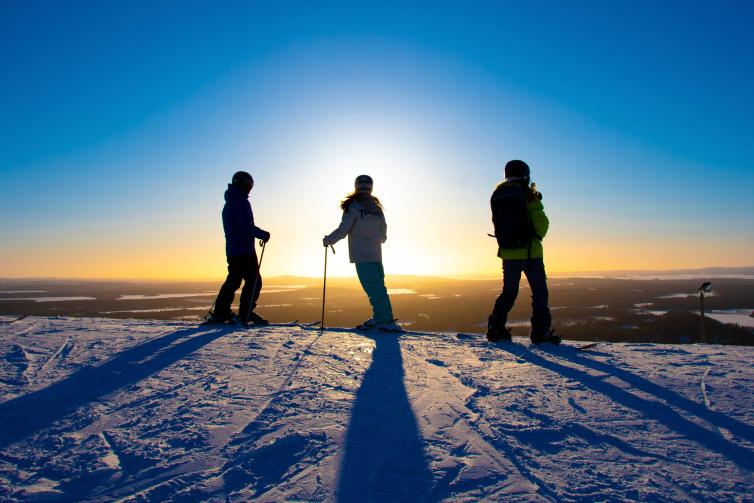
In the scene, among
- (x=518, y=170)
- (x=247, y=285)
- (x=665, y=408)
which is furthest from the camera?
(x=247, y=285)

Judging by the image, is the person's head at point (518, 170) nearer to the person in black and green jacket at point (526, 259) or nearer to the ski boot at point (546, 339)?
the person in black and green jacket at point (526, 259)

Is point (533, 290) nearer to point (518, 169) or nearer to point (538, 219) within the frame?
point (538, 219)

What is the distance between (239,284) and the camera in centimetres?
736

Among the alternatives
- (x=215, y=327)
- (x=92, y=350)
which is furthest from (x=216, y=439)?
(x=215, y=327)

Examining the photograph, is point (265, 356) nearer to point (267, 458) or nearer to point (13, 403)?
point (13, 403)

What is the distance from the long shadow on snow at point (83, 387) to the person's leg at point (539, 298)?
4469 mm

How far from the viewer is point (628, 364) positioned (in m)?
4.13

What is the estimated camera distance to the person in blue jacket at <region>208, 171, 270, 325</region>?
23.9 feet

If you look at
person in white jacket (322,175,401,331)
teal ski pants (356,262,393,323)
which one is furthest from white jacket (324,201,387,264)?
teal ski pants (356,262,393,323)

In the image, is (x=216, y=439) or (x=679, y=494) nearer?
(x=679, y=494)

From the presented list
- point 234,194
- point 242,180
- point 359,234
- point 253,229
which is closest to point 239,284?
point 253,229

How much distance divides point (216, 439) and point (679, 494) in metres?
2.38

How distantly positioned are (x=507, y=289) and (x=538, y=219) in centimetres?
108

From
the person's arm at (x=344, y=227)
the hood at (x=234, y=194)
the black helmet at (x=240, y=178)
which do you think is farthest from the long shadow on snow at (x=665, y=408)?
the black helmet at (x=240, y=178)
